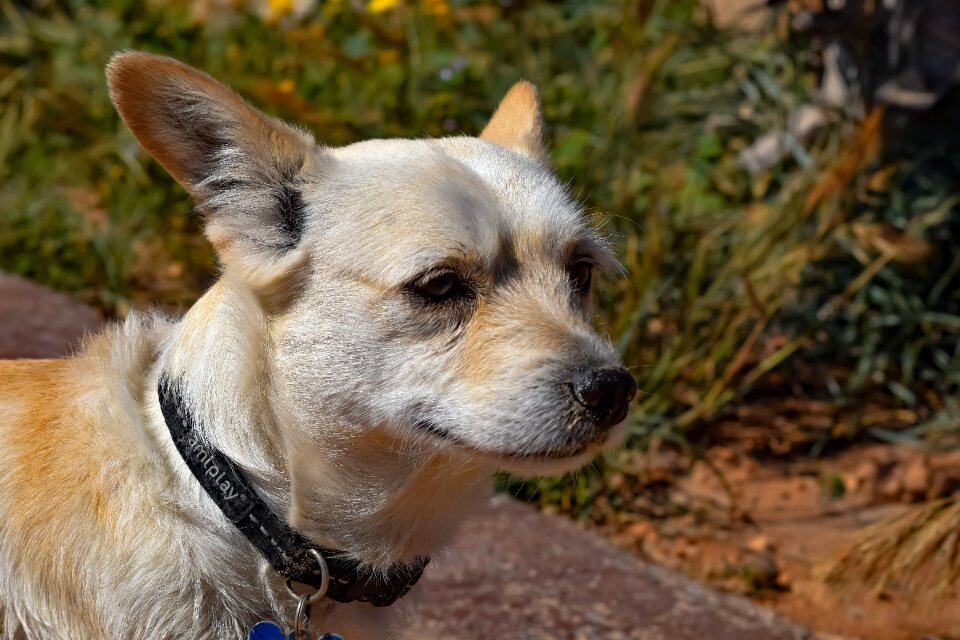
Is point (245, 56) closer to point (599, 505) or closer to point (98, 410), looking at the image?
point (599, 505)

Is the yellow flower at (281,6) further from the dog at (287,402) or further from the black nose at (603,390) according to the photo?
the black nose at (603,390)

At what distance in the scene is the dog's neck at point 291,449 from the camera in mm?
2479

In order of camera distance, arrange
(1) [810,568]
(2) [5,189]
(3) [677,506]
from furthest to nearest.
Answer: (2) [5,189] < (3) [677,506] < (1) [810,568]

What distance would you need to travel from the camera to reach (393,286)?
2.51 meters

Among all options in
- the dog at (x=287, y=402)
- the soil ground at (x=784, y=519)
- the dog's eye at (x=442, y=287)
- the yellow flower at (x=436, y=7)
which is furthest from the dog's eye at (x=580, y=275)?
the yellow flower at (x=436, y=7)

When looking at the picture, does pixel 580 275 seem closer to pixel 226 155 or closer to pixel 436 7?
pixel 226 155

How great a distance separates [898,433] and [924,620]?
1.38 m

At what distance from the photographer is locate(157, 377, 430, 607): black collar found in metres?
2.41

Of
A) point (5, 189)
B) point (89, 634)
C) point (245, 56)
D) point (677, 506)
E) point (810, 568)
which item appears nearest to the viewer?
point (89, 634)

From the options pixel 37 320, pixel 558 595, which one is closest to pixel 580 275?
pixel 558 595

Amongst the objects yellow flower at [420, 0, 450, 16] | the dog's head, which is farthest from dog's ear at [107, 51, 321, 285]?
yellow flower at [420, 0, 450, 16]

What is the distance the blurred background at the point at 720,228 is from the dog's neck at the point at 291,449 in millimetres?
2049

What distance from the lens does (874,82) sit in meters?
5.93

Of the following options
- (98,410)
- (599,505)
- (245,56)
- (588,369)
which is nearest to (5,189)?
(245,56)
